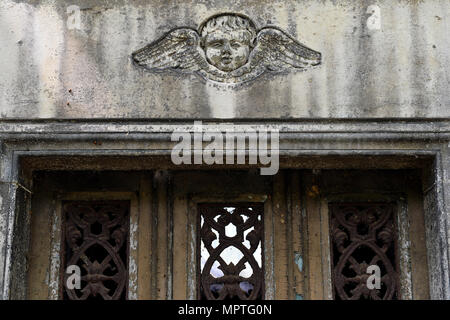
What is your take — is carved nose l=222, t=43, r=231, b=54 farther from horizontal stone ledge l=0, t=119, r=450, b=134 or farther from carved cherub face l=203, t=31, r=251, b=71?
horizontal stone ledge l=0, t=119, r=450, b=134

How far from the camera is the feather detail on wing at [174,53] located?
11.8ft

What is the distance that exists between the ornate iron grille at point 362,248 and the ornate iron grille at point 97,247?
107 cm

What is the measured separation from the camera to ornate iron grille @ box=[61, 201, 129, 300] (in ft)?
12.2

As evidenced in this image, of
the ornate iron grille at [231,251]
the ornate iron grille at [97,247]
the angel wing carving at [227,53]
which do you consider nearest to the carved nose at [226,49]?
the angel wing carving at [227,53]

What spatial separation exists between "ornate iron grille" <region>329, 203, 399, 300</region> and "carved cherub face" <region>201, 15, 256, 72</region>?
909mm

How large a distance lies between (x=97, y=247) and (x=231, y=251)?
690 millimetres

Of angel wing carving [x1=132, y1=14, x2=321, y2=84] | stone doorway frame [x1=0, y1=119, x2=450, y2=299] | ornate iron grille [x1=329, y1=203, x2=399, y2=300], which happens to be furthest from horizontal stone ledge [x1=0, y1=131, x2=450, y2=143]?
ornate iron grille [x1=329, y1=203, x2=399, y2=300]

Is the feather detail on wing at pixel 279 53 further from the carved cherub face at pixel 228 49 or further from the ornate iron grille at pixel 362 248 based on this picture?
the ornate iron grille at pixel 362 248

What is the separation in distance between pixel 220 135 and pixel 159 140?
0.94 ft

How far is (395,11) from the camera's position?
3.64 m

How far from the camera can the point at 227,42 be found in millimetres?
3602

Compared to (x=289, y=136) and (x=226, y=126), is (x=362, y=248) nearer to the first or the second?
(x=289, y=136)
